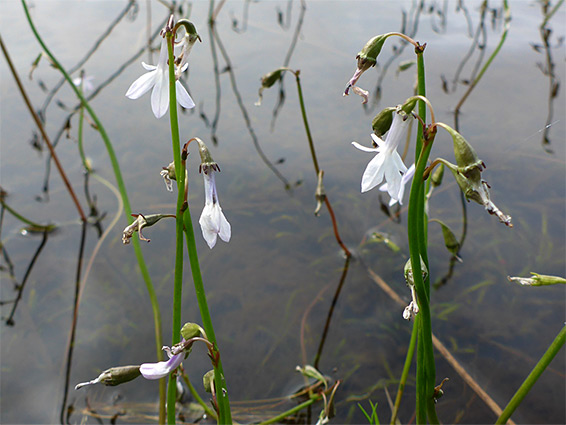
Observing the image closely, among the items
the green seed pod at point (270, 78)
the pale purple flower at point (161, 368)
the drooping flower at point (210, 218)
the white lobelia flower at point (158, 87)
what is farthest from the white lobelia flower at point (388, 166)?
the green seed pod at point (270, 78)

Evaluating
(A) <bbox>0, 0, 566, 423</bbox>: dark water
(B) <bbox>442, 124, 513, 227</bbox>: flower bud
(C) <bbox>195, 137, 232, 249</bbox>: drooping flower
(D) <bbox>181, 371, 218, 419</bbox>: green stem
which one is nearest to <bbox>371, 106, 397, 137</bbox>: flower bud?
(B) <bbox>442, 124, 513, 227</bbox>: flower bud

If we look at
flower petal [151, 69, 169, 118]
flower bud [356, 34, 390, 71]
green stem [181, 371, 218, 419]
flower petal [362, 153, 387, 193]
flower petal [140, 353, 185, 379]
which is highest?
flower bud [356, 34, 390, 71]

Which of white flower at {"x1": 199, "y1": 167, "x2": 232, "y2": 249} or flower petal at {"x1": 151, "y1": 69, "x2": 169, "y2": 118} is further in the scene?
flower petal at {"x1": 151, "y1": 69, "x2": 169, "y2": 118}

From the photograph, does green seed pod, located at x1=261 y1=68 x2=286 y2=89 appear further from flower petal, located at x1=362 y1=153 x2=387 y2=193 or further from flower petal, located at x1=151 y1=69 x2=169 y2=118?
flower petal, located at x1=362 y1=153 x2=387 y2=193

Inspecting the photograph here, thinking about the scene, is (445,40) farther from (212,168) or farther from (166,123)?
(212,168)

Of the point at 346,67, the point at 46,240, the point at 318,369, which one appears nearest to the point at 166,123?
the point at 46,240

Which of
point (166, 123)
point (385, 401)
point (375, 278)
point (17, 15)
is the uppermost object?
point (17, 15)

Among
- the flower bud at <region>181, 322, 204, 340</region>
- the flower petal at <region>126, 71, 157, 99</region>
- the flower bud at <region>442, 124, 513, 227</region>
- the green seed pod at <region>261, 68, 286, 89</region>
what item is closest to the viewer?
the flower bud at <region>442, 124, 513, 227</region>

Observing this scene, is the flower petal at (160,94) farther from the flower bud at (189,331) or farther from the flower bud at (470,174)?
the flower bud at (470,174)
